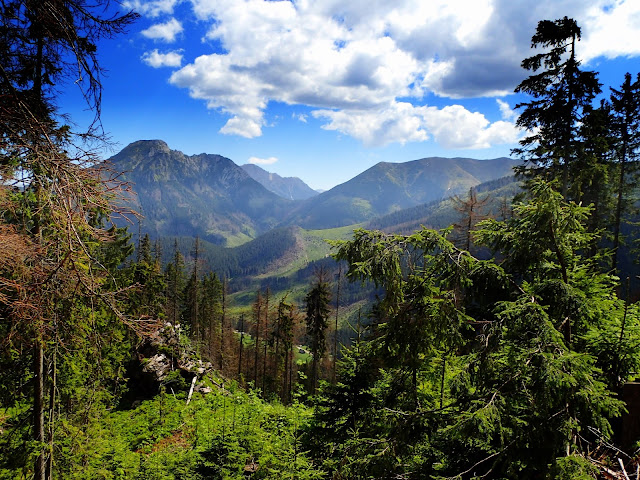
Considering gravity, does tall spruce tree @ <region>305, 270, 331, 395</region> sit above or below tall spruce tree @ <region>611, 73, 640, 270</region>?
below

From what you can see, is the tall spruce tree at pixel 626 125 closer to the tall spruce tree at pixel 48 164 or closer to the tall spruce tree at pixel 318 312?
the tall spruce tree at pixel 318 312

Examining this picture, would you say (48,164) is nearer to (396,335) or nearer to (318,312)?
(396,335)

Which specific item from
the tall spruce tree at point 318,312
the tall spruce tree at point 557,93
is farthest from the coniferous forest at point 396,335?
the tall spruce tree at point 318,312

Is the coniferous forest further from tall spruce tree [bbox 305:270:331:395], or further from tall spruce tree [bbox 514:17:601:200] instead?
tall spruce tree [bbox 305:270:331:395]

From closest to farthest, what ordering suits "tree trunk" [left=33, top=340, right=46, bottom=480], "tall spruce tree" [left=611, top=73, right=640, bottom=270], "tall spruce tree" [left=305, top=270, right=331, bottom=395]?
1. "tree trunk" [left=33, top=340, right=46, bottom=480]
2. "tall spruce tree" [left=611, top=73, right=640, bottom=270]
3. "tall spruce tree" [left=305, top=270, right=331, bottom=395]

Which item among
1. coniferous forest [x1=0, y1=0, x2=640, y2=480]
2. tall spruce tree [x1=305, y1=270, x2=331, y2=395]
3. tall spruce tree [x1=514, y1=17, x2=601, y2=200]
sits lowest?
tall spruce tree [x1=305, y1=270, x2=331, y2=395]

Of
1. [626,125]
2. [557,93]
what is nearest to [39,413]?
[557,93]

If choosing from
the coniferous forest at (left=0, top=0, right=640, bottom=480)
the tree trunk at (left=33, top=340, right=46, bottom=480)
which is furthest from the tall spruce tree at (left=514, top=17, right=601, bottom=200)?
the tree trunk at (left=33, top=340, right=46, bottom=480)

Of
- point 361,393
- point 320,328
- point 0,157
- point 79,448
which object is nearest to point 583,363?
point 361,393

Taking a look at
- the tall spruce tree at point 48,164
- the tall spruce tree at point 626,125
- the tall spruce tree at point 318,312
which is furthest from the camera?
the tall spruce tree at point 318,312

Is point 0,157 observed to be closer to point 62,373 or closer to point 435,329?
point 435,329

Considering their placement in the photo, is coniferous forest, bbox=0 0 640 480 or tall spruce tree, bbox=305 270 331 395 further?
tall spruce tree, bbox=305 270 331 395

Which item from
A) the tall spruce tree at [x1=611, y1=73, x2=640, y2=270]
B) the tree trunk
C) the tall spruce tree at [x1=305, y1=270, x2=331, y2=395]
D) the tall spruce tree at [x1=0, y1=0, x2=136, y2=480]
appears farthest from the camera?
the tall spruce tree at [x1=305, y1=270, x2=331, y2=395]

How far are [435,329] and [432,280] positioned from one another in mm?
775
